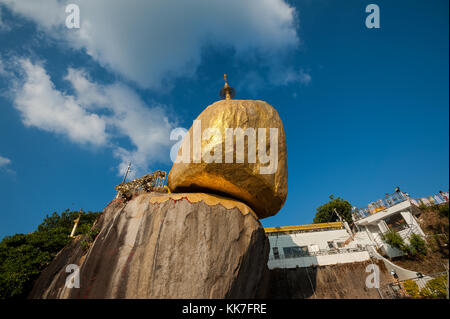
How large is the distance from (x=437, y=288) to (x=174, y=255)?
34.9ft

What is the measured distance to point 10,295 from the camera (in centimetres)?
916

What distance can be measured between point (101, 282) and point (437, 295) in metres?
12.0

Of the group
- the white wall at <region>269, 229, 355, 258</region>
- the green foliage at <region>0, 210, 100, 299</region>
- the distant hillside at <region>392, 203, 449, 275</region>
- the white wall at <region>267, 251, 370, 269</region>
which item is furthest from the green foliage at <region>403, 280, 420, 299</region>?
the green foliage at <region>0, 210, 100, 299</region>

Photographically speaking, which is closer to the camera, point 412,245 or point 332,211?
point 412,245

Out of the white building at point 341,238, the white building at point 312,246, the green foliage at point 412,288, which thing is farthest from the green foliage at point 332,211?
the green foliage at point 412,288

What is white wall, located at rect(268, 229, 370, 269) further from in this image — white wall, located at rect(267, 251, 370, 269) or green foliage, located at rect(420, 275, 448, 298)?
green foliage, located at rect(420, 275, 448, 298)

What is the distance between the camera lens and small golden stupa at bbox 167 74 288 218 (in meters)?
5.27

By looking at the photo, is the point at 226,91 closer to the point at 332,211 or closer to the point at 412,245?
the point at 412,245

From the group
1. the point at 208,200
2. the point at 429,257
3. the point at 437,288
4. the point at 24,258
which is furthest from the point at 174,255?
the point at 429,257

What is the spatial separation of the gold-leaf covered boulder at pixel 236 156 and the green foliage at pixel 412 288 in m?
10.3

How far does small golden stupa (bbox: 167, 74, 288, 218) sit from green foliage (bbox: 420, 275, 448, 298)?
7.39 m

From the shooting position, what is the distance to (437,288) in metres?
7.88
